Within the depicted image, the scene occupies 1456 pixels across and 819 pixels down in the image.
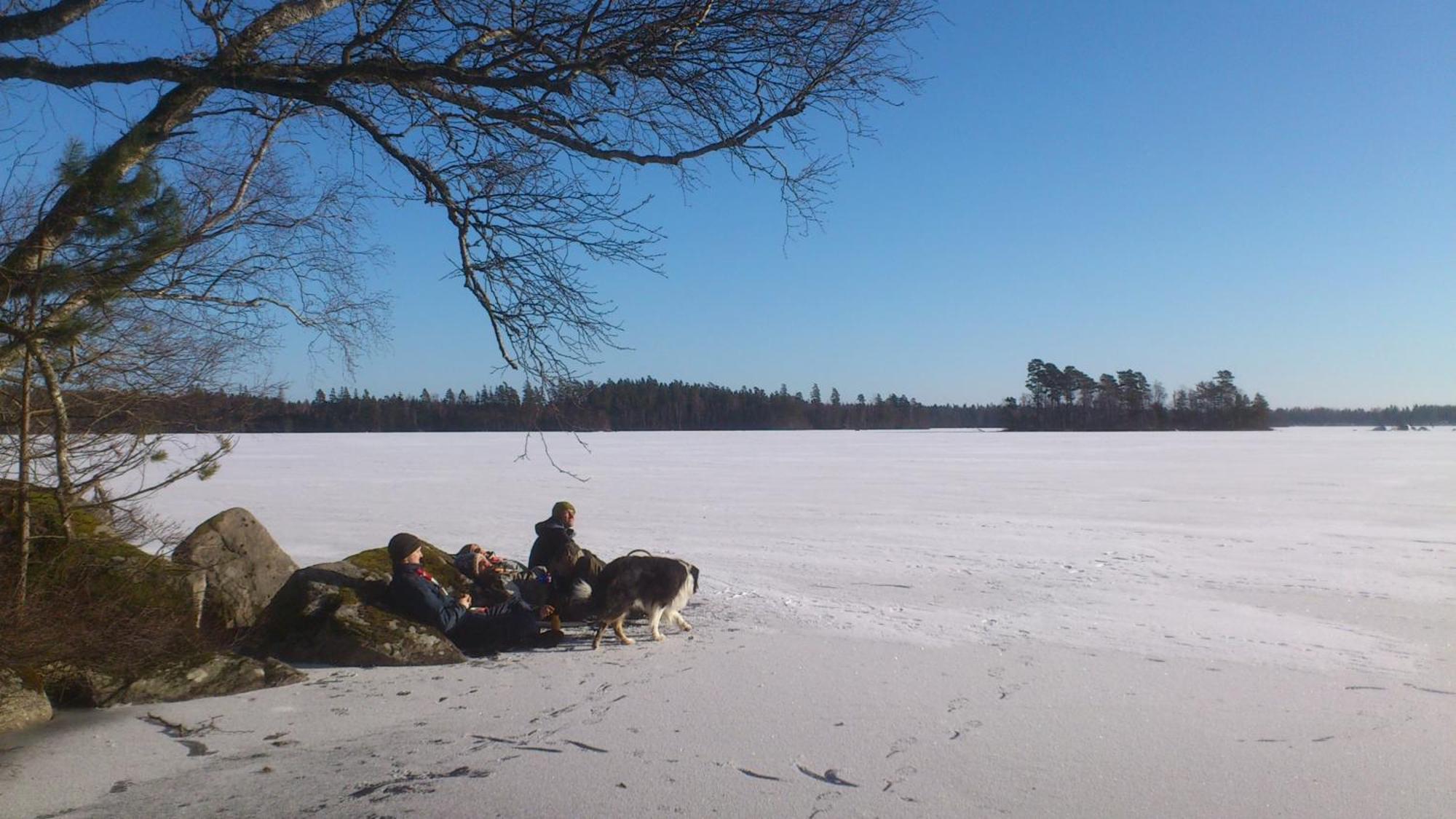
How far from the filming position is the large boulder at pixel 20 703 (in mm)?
5016

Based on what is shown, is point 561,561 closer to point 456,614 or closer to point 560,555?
point 560,555

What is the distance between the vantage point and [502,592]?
838cm

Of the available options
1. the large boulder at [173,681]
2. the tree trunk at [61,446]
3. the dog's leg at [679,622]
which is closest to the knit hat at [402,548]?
the large boulder at [173,681]

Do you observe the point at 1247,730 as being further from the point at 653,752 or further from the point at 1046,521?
the point at 1046,521

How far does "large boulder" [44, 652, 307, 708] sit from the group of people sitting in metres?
1.01

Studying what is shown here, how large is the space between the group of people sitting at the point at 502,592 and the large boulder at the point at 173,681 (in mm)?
1012

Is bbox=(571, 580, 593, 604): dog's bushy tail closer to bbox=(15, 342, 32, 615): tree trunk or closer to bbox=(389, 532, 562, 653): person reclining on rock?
bbox=(389, 532, 562, 653): person reclining on rock

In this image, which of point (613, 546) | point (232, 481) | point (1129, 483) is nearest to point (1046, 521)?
point (613, 546)

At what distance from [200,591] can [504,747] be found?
3.13m

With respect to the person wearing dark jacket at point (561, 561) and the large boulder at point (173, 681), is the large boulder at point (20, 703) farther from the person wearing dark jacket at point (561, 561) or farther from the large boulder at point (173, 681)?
the person wearing dark jacket at point (561, 561)

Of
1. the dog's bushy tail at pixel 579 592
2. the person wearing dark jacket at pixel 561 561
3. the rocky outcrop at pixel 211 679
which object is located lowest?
the rocky outcrop at pixel 211 679

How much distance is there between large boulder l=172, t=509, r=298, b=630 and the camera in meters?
7.32

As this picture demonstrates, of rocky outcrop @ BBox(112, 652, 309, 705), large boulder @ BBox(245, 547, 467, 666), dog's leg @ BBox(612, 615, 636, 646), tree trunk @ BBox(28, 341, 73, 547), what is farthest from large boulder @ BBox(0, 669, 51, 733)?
dog's leg @ BBox(612, 615, 636, 646)

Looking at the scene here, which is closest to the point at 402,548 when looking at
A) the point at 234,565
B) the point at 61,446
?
the point at 234,565
